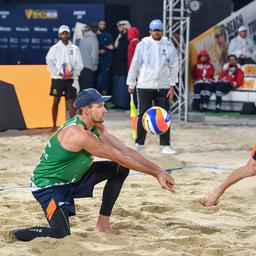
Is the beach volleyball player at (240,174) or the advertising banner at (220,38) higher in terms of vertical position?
the advertising banner at (220,38)

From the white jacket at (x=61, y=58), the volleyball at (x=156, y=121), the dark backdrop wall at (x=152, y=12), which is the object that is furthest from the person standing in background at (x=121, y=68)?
the volleyball at (x=156, y=121)

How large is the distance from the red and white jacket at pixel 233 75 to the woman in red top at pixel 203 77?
0.32 meters

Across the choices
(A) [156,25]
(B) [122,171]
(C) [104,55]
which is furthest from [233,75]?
(B) [122,171]

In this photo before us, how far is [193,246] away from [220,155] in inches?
199

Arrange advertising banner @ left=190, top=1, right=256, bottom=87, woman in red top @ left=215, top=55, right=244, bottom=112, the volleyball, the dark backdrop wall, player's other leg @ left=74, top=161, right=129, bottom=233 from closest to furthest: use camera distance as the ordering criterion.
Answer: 1. player's other leg @ left=74, top=161, right=129, bottom=233
2. the volleyball
3. woman in red top @ left=215, top=55, right=244, bottom=112
4. advertising banner @ left=190, top=1, right=256, bottom=87
5. the dark backdrop wall

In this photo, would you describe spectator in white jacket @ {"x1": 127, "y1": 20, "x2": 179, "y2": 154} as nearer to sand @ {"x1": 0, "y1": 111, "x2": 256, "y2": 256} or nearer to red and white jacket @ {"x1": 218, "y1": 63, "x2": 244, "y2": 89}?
sand @ {"x1": 0, "y1": 111, "x2": 256, "y2": 256}

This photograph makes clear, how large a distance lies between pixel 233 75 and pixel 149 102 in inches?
251

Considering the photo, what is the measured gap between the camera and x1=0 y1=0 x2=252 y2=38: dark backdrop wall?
17828mm

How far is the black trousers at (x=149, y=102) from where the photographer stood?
35.8 feet

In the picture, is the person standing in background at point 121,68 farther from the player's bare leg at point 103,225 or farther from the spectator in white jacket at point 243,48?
the player's bare leg at point 103,225

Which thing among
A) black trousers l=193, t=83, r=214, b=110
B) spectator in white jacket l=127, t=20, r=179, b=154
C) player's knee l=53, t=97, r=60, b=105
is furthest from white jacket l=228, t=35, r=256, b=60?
spectator in white jacket l=127, t=20, r=179, b=154

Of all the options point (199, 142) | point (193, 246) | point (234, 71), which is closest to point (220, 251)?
point (193, 246)

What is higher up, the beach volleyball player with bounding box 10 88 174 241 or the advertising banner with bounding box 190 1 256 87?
the advertising banner with bounding box 190 1 256 87

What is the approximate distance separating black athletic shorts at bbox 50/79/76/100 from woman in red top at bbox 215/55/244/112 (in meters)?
4.91
